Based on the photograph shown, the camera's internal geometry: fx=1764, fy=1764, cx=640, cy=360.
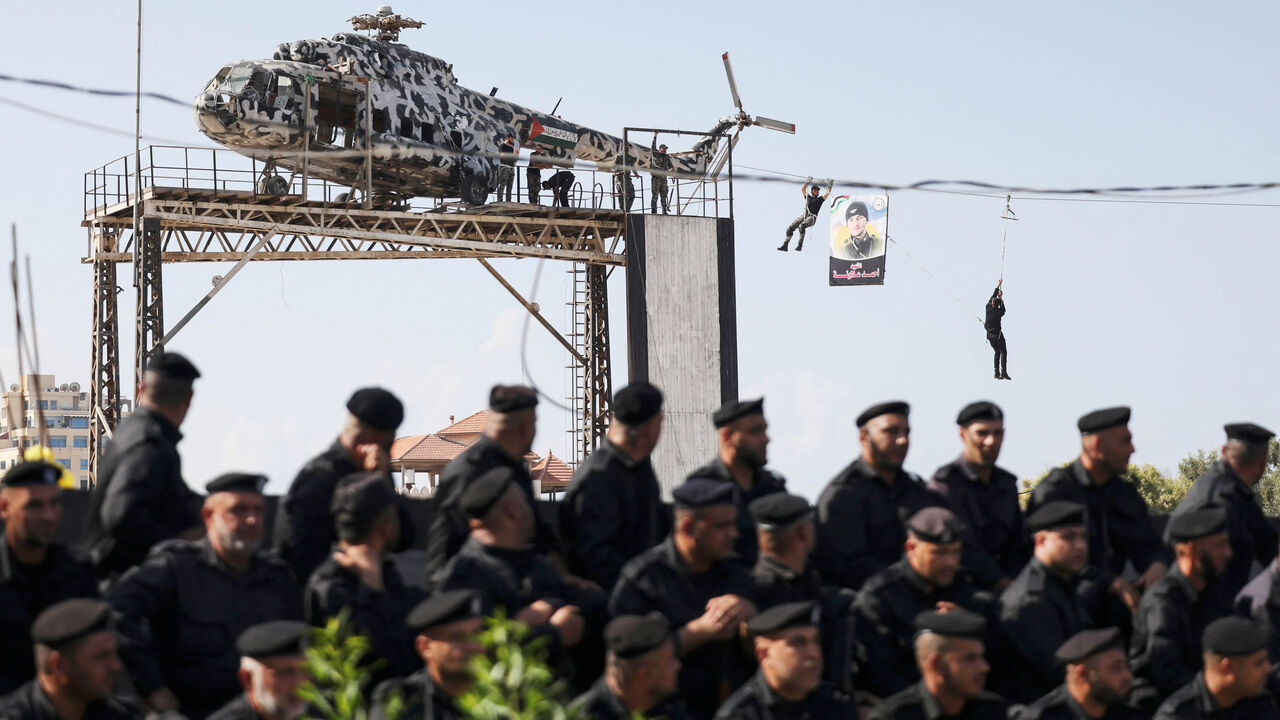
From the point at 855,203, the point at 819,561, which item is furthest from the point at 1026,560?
the point at 855,203

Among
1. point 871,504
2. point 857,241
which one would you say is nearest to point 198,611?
point 871,504

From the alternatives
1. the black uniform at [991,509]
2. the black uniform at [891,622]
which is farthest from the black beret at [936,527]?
the black uniform at [991,509]

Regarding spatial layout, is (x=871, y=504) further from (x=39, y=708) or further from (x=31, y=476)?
(x=39, y=708)

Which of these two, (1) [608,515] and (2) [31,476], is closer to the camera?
(2) [31,476]

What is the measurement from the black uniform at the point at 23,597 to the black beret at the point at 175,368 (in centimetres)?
109

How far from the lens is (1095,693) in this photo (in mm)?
7859

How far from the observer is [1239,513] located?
10.0m

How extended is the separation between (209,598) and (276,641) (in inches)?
44.4

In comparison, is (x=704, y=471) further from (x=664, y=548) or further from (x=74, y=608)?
(x=74, y=608)

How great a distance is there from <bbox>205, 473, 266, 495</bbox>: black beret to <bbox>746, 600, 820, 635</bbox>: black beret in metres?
2.20

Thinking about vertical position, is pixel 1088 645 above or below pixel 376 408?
below

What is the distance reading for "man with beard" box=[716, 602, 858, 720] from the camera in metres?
7.39

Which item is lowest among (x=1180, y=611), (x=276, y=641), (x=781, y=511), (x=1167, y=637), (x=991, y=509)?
(x=1167, y=637)

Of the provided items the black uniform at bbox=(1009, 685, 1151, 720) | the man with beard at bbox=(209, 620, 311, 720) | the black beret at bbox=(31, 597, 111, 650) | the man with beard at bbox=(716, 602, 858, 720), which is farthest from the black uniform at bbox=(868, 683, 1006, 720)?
the black beret at bbox=(31, 597, 111, 650)
